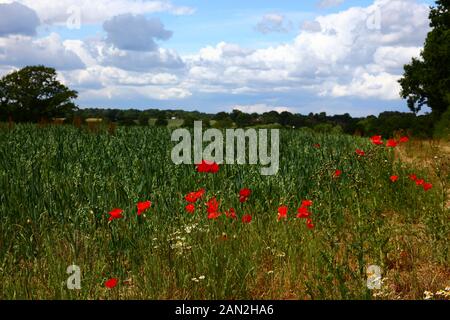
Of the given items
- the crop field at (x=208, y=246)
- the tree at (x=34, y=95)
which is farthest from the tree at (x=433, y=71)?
the tree at (x=34, y=95)

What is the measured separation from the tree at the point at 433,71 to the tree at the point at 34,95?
91.1 ft

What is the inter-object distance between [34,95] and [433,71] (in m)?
31.4

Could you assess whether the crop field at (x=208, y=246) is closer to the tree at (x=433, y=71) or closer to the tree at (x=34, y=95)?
the tree at (x=433, y=71)

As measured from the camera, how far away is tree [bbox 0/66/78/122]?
41406 mm

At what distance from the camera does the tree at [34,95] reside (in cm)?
4141

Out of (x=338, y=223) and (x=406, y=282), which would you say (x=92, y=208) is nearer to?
(x=338, y=223)

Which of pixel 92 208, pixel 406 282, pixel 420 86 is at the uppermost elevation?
pixel 420 86

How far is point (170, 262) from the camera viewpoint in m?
3.97

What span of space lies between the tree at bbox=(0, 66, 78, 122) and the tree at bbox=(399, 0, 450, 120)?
27.8 metres

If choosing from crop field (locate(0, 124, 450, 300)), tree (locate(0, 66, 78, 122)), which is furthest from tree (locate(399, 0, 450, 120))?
tree (locate(0, 66, 78, 122))

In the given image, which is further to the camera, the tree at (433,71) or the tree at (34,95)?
the tree at (34,95)

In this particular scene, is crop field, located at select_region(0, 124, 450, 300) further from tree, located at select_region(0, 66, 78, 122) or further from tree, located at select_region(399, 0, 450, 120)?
tree, located at select_region(0, 66, 78, 122)

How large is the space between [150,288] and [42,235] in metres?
1.64

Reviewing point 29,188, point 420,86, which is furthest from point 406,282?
point 420,86
